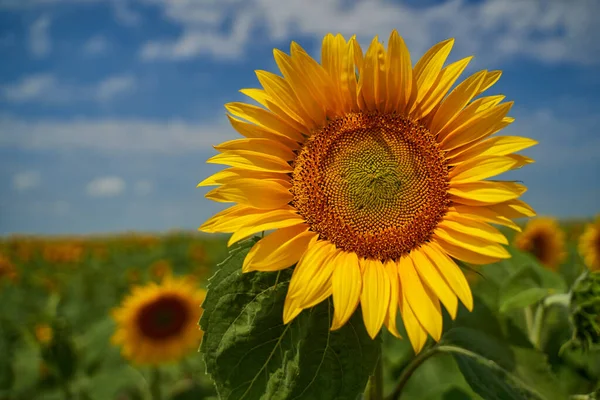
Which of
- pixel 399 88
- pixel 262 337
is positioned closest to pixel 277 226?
pixel 262 337

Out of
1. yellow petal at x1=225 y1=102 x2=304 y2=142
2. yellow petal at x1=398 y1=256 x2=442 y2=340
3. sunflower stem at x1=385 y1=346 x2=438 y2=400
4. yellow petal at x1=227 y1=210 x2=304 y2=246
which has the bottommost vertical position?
sunflower stem at x1=385 y1=346 x2=438 y2=400

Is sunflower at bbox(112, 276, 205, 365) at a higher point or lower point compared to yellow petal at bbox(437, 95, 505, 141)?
lower

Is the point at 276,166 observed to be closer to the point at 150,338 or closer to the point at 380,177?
the point at 380,177

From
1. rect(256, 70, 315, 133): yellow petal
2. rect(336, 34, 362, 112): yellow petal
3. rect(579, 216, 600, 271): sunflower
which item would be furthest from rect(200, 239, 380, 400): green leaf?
rect(579, 216, 600, 271): sunflower

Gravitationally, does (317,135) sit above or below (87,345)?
above

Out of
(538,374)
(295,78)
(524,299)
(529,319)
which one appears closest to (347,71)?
(295,78)

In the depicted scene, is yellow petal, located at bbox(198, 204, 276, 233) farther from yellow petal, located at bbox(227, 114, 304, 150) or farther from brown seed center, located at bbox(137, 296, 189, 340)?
brown seed center, located at bbox(137, 296, 189, 340)
